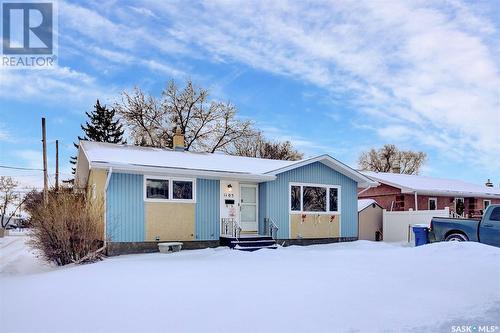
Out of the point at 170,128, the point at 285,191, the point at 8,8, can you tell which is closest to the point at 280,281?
the point at 285,191

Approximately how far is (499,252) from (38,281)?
1030 cm

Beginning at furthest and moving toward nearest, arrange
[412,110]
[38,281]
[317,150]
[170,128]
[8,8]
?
[317,150], [170,128], [412,110], [8,8], [38,281]

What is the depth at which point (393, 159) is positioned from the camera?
177ft

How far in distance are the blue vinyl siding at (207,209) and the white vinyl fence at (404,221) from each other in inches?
379

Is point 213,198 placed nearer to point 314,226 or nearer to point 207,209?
point 207,209

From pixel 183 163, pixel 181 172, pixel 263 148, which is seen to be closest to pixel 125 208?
pixel 181 172

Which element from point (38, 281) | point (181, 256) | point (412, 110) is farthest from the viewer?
point (412, 110)

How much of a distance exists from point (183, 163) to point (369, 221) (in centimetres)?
1045

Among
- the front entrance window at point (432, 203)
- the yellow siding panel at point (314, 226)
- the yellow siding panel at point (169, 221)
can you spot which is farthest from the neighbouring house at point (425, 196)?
the yellow siding panel at point (169, 221)

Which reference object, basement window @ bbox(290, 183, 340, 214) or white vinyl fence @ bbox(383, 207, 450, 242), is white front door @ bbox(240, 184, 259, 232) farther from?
white vinyl fence @ bbox(383, 207, 450, 242)

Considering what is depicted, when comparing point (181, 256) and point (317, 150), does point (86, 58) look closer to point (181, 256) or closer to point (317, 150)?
point (181, 256)

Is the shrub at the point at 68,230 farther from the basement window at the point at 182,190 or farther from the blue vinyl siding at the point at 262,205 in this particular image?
the blue vinyl siding at the point at 262,205

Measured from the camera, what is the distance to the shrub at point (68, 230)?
1162 cm

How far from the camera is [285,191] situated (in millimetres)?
16359
